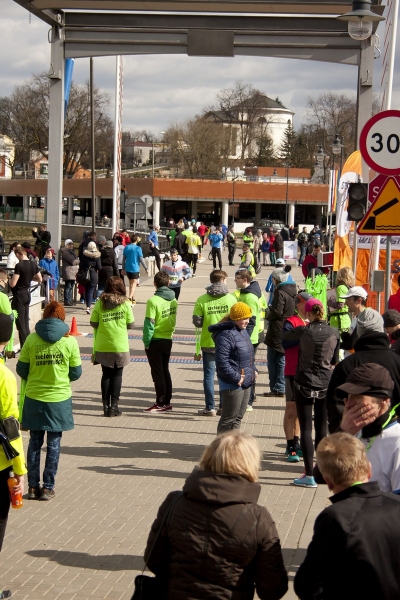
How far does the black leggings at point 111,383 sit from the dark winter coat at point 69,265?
37.9ft

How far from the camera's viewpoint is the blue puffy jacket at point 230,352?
29.7 feet

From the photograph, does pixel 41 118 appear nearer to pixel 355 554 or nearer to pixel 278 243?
pixel 278 243

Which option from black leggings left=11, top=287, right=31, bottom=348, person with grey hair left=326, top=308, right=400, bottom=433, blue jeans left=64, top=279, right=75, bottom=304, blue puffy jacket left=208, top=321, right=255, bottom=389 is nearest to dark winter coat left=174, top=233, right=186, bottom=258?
blue jeans left=64, top=279, right=75, bottom=304

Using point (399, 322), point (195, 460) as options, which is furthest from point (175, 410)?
point (399, 322)

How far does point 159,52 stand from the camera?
68.0ft

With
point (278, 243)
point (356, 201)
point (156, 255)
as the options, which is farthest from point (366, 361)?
point (278, 243)

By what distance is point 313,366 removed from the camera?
8.44m

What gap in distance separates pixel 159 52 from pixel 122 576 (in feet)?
52.7

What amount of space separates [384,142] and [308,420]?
8.52 feet

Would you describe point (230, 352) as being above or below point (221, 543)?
below

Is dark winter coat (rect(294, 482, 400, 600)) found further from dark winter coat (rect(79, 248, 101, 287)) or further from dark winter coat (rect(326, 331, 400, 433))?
dark winter coat (rect(79, 248, 101, 287))

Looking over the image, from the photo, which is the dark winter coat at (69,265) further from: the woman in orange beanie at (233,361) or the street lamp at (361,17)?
the woman in orange beanie at (233,361)

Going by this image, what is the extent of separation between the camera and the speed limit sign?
8.56 meters

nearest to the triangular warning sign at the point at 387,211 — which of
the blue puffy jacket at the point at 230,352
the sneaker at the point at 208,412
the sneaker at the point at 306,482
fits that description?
the blue puffy jacket at the point at 230,352
